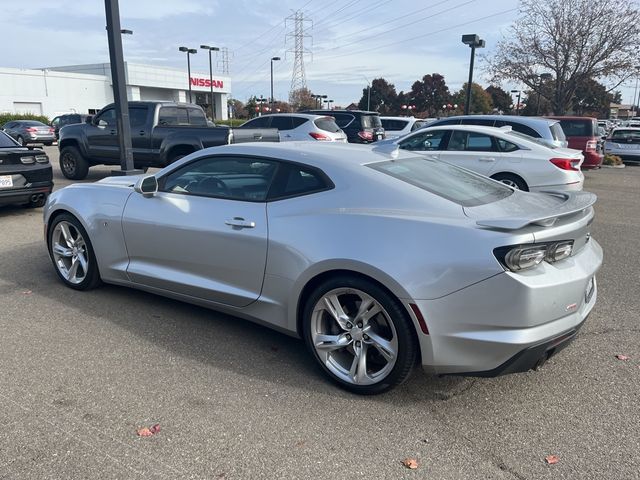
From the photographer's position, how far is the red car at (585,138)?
46.8ft

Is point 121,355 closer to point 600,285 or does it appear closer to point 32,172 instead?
point 600,285

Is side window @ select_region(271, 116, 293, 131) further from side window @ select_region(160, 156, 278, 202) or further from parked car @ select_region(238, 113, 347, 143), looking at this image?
side window @ select_region(160, 156, 278, 202)

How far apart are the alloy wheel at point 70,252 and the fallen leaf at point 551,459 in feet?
13.1

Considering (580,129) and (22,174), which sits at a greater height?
(580,129)

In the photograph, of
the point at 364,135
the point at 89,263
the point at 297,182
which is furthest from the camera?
the point at 364,135

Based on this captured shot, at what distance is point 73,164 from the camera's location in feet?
41.5

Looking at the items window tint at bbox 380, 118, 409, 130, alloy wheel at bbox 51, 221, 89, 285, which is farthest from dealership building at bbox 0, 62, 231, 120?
alloy wheel at bbox 51, 221, 89, 285

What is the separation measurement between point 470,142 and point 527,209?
6644 millimetres

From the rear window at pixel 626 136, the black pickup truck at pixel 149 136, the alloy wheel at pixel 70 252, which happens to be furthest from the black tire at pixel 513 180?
the rear window at pixel 626 136

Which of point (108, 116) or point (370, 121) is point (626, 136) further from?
point (108, 116)

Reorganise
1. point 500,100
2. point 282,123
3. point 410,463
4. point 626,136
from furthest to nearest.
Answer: point 500,100 < point 626,136 < point 282,123 < point 410,463

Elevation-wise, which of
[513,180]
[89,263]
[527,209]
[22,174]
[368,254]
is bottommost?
[89,263]

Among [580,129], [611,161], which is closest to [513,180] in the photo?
[580,129]

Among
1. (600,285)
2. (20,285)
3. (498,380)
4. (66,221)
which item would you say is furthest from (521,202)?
(20,285)
